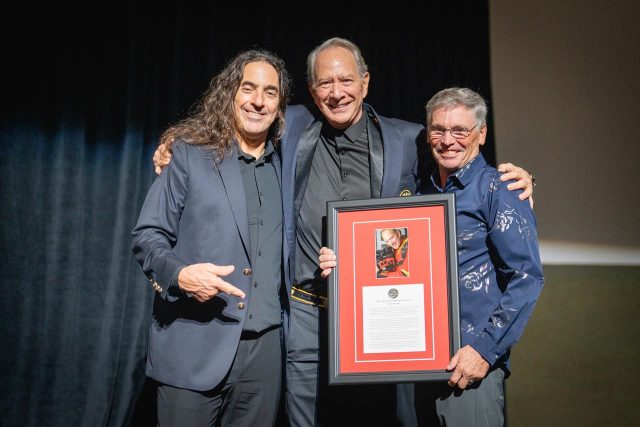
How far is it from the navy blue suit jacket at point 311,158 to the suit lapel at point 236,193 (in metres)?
0.19

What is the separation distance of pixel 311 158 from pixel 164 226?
0.64 meters

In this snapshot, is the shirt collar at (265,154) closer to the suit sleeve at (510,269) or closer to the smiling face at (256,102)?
the smiling face at (256,102)

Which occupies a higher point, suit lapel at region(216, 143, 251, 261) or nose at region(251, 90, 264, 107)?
nose at region(251, 90, 264, 107)

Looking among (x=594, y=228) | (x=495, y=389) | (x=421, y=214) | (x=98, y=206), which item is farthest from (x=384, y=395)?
(x=98, y=206)

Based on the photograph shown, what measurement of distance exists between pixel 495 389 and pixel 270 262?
82cm

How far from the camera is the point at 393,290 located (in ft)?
6.03

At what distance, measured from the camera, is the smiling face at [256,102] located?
7.04 feet

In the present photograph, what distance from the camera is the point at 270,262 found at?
2.07 m

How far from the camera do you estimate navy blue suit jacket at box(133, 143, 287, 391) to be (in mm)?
1880

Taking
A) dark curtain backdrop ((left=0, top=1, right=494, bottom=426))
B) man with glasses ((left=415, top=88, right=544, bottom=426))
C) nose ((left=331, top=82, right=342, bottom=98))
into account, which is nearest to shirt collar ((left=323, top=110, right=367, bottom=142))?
nose ((left=331, top=82, right=342, bottom=98))

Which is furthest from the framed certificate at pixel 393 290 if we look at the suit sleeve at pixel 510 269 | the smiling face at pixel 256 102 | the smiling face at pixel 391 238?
the smiling face at pixel 256 102

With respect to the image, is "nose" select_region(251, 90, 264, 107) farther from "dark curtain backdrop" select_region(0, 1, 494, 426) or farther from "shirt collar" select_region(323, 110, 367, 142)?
"dark curtain backdrop" select_region(0, 1, 494, 426)

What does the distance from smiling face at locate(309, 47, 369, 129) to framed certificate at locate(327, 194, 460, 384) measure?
52 cm

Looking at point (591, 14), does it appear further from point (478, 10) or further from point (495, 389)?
point (495, 389)
